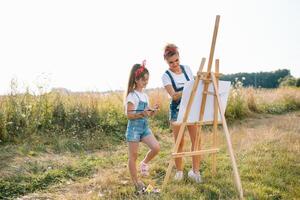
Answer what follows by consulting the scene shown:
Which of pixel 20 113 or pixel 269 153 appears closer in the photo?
pixel 269 153

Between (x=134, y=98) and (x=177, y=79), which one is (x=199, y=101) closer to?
(x=177, y=79)

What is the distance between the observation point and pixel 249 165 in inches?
255

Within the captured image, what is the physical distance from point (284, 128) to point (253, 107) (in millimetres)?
3843

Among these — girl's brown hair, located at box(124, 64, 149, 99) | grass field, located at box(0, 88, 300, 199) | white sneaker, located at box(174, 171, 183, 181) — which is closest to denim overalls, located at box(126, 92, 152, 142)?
girl's brown hair, located at box(124, 64, 149, 99)

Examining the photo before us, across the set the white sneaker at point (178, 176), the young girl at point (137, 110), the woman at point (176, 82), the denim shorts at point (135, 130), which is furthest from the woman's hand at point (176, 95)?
the white sneaker at point (178, 176)

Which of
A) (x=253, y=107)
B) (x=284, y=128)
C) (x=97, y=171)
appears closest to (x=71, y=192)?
(x=97, y=171)

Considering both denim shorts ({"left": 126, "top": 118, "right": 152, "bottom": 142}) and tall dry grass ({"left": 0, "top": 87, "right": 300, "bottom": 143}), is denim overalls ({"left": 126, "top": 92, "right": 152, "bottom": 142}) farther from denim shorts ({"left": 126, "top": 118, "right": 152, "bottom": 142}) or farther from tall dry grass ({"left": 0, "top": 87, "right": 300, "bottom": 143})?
tall dry grass ({"left": 0, "top": 87, "right": 300, "bottom": 143})

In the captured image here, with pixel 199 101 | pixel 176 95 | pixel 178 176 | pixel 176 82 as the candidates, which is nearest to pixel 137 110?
pixel 176 95

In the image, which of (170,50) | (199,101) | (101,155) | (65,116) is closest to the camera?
(170,50)

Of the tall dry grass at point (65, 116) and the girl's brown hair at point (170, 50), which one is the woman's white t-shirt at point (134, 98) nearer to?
the girl's brown hair at point (170, 50)

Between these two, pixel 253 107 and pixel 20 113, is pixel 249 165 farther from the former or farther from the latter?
pixel 253 107

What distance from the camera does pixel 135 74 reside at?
16.5ft

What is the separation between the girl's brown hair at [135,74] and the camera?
16.5ft

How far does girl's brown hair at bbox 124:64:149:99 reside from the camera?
16.5 ft
